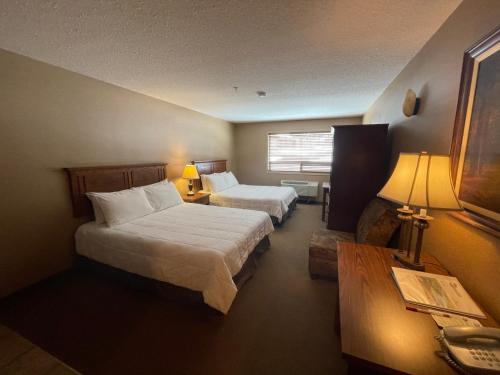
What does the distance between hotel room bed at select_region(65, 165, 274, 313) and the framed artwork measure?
1580mm

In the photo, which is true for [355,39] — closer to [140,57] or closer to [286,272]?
[140,57]

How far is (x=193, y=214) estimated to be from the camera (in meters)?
2.71

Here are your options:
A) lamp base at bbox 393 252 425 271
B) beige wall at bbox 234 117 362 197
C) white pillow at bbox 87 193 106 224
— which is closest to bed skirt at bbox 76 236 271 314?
white pillow at bbox 87 193 106 224

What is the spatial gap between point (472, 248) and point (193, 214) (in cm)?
256

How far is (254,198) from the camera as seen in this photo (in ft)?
12.5

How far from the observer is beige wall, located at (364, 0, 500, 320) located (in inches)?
35.2

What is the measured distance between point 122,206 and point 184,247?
1193mm

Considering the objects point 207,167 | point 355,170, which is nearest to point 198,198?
point 207,167

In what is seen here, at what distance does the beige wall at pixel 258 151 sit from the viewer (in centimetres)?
559

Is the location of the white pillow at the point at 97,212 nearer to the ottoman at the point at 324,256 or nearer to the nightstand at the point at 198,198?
the nightstand at the point at 198,198

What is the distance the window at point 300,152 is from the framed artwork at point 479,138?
454 centimetres

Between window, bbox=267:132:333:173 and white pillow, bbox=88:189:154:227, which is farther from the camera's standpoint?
window, bbox=267:132:333:173

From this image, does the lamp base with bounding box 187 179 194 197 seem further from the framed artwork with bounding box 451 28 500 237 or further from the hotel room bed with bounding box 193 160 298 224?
the framed artwork with bounding box 451 28 500 237

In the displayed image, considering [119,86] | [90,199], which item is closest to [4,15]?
[119,86]
